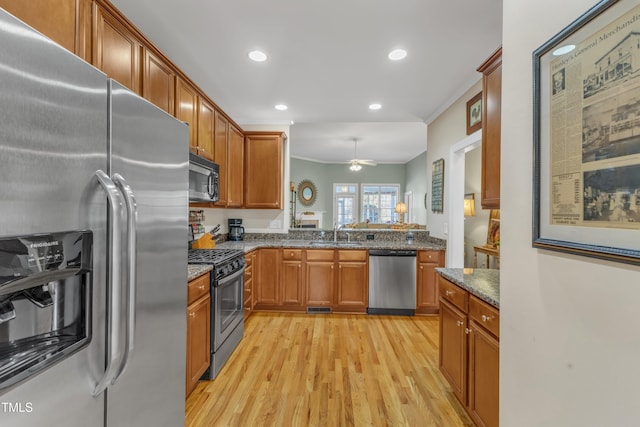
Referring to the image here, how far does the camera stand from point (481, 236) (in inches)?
202

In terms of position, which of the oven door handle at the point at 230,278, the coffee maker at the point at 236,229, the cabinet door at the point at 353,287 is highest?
the coffee maker at the point at 236,229

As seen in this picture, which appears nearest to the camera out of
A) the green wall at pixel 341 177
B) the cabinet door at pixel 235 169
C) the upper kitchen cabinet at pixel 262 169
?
the cabinet door at pixel 235 169

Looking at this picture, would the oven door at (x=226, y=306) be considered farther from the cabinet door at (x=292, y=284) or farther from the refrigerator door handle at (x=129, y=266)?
the refrigerator door handle at (x=129, y=266)

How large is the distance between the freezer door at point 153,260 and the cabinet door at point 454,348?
1613 mm

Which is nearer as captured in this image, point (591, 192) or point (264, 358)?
point (591, 192)

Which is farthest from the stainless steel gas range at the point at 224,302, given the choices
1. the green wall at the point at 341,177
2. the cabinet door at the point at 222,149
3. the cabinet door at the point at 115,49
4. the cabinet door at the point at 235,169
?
the green wall at the point at 341,177

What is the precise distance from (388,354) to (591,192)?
2.29m

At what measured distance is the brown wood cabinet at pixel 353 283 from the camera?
3.72m

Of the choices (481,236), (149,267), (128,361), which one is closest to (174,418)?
(128,361)

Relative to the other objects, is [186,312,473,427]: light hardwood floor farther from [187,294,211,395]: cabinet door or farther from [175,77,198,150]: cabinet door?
[175,77,198,150]: cabinet door

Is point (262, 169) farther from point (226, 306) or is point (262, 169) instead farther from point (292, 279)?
point (226, 306)

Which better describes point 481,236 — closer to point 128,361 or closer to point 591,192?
point 591,192

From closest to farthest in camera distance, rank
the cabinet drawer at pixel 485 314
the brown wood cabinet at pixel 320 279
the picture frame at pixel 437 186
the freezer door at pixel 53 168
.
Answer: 1. the freezer door at pixel 53 168
2. the cabinet drawer at pixel 485 314
3. the picture frame at pixel 437 186
4. the brown wood cabinet at pixel 320 279

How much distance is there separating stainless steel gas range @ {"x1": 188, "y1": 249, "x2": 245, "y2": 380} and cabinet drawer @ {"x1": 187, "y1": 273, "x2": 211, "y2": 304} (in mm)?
78
